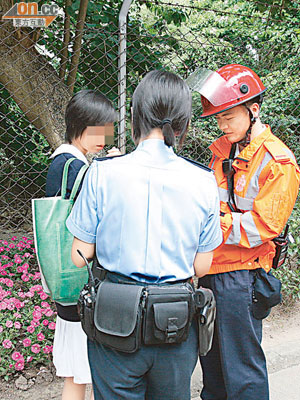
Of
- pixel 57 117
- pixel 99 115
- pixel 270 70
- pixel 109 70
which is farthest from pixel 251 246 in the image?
pixel 270 70

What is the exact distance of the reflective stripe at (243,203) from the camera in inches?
75.2

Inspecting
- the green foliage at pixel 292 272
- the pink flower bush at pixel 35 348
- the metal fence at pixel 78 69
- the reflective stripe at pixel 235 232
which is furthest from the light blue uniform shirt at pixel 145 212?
the green foliage at pixel 292 272

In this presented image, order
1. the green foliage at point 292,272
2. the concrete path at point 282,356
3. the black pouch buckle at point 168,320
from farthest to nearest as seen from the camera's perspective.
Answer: the green foliage at point 292,272, the concrete path at point 282,356, the black pouch buckle at point 168,320

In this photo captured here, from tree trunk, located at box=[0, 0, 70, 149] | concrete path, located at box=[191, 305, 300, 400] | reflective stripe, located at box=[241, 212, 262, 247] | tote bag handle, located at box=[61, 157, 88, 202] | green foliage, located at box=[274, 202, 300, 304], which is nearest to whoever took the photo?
tote bag handle, located at box=[61, 157, 88, 202]

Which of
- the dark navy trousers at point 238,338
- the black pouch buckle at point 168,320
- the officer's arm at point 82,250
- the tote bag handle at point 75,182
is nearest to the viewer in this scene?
the black pouch buckle at point 168,320

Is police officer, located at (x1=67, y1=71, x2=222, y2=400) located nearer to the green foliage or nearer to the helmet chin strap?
the helmet chin strap

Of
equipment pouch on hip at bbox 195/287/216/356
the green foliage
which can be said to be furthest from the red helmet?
the green foliage

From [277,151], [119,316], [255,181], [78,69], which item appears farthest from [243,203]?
[78,69]

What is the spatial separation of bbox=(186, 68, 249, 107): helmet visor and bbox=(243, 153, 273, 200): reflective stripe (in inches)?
12.0

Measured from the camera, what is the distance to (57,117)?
301cm

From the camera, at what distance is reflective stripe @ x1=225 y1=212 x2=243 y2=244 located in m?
1.84

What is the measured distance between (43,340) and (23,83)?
1.72 metres

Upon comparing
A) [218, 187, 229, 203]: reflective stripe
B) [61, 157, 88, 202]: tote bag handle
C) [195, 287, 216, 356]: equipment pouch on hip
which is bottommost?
[195, 287, 216, 356]: equipment pouch on hip

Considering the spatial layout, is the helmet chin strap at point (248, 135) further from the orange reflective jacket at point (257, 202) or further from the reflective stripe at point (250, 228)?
the reflective stripe at point (250, 228)
